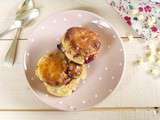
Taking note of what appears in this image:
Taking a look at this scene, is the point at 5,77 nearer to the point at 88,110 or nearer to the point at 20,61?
the point at 20,61

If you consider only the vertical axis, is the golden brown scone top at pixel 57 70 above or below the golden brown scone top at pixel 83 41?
below

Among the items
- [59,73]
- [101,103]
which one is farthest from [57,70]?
[101,103]

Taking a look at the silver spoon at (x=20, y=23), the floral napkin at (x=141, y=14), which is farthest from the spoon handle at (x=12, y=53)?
the floral napkin at (x=141, y=14)

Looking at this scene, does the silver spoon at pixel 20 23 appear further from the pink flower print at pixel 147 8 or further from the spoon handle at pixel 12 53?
the pink flower print at pixel 147 8

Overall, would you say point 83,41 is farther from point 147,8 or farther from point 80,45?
point 147,8

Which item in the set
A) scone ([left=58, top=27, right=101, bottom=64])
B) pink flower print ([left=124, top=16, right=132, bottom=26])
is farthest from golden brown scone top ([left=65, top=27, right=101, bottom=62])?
pink flower print ([left=124, top=16, right=132, bottom=26])

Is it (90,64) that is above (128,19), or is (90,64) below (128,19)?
below

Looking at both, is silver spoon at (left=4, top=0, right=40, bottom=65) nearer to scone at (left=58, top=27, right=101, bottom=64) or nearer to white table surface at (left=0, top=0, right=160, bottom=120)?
white table surface at (left=0, top=0, right=160, bottom=120)
